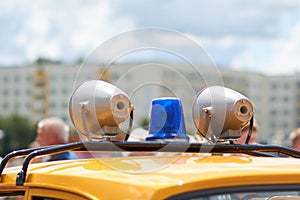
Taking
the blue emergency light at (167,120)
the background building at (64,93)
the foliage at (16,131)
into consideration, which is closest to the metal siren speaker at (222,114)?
the blue emergency light at (167,120)

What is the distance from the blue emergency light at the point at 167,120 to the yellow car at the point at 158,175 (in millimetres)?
214

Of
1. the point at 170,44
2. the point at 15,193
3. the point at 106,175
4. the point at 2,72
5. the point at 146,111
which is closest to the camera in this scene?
the point at 106,175

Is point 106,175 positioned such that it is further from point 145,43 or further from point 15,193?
point 145,43

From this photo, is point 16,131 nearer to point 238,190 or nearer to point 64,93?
point 64,93

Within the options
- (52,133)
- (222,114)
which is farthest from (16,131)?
(222,114)

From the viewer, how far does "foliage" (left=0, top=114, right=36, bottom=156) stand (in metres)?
116

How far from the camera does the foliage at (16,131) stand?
116m

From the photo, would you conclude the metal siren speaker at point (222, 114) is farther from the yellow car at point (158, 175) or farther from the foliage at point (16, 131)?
the foliage at point (16, 131)

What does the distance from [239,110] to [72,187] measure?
3.47 feet

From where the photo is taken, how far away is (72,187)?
328 centimetres

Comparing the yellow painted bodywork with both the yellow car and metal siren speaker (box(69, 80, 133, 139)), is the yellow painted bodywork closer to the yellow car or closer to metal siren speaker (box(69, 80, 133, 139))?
the yellow car

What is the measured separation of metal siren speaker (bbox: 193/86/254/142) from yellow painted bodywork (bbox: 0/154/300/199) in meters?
0.36

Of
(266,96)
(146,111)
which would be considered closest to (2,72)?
(266,96)

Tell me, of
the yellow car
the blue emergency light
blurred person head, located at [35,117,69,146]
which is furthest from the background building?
the yellow car
